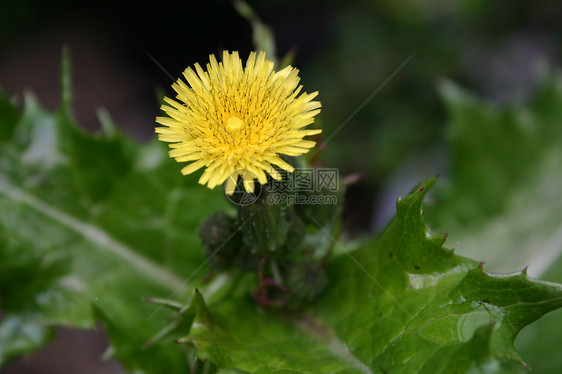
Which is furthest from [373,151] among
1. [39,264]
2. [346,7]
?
[39,264]

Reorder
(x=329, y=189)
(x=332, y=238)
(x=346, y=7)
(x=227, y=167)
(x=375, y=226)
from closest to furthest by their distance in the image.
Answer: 1. (x=227, y=167)
2. (x=329, y=189)
3. (x=332, y=238)
4. (x=375, y=226)
5. (x=346, y=7)

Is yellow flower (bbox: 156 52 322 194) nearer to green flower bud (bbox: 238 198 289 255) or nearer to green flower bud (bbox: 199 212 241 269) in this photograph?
green flower bud (bbox: 238 198 289 255)

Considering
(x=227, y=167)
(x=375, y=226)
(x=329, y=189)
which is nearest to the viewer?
(x=227, y=167)

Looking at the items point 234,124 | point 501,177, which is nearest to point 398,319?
point 234,124

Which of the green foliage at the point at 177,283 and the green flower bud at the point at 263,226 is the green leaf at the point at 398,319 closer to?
the green foliage at the point at 177,283

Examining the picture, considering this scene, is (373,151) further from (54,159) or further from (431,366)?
(431,366)

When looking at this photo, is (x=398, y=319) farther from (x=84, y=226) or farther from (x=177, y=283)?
(x=84, y=226)

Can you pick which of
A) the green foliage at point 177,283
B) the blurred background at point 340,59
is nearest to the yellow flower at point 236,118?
the green foliage at point 177,283
